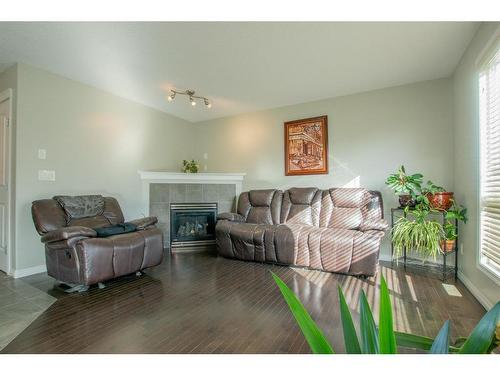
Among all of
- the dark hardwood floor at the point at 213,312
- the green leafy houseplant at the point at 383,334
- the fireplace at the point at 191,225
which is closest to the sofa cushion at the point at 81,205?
the dark hardwood floor at the point at 213,312

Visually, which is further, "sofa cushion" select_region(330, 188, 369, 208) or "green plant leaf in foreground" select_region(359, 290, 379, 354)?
"sofa cushion" select_region(330, 188, 369, 208)

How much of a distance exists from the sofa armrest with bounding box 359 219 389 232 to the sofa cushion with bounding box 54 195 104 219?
3349 mm

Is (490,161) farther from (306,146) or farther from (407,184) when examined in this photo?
(306,146)

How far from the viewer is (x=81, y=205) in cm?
295

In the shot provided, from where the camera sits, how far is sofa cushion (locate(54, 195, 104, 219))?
2.83 meters

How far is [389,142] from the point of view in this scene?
352 cm

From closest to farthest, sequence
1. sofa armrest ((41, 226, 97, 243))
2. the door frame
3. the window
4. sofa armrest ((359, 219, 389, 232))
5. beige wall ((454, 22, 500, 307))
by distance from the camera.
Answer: the window
beige wall ((454, 22, 500, 307))
sofa armrest ((41, 226, 97, 243))
the door frame
sofa armrest ((359, 219, 389, 232))

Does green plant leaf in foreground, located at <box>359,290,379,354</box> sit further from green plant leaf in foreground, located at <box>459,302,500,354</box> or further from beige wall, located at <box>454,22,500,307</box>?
beige wall, located at <box>454,22,500,307</box>

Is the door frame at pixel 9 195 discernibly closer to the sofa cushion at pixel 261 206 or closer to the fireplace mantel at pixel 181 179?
the fireplace mantel at pixel 181 179

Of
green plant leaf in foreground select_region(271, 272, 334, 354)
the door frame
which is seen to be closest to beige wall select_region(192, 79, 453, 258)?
the door frame

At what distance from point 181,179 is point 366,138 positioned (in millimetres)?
3076

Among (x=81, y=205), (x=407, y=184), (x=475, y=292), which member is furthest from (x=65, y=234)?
(x=475, y=292)
